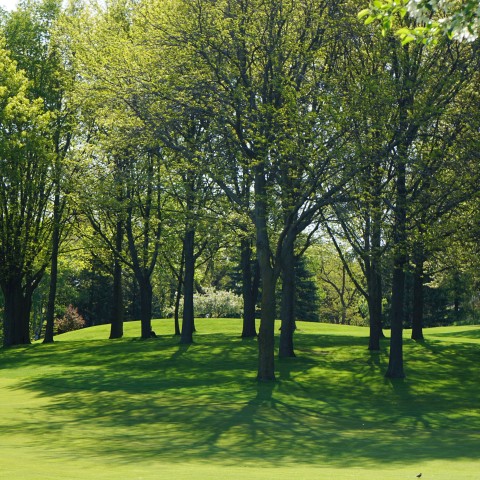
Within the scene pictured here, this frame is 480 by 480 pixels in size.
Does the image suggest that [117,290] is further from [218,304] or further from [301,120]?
[301,120]

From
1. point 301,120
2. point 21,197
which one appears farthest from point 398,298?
point 21,197

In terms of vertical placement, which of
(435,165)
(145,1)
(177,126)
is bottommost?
(435,165)

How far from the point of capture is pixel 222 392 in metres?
27.3

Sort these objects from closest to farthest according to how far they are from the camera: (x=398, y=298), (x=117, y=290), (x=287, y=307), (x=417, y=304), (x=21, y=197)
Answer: (x=398, y=298) < (x=287, y=307) < (x=417, y=304) < (x=21, y=197) < (x=117, y=290)

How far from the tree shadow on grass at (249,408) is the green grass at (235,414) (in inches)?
1.9

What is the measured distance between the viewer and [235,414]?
A: 75.4 ft

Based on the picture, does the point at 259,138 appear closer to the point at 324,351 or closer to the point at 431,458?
the point at 431,458

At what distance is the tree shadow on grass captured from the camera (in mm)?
17500

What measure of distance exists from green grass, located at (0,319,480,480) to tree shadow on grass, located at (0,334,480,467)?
0.16ft

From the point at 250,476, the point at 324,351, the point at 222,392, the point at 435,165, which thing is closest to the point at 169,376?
the point at 222,392

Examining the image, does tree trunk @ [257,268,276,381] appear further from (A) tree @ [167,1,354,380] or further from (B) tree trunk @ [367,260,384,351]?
(B) tree trunk @ [367,260,384,351]

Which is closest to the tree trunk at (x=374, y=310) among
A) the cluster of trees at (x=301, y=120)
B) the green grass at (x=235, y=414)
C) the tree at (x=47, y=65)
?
the green grass at (x=235, y=414)

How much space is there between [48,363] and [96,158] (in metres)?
13.2

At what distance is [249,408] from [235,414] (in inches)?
43.9
